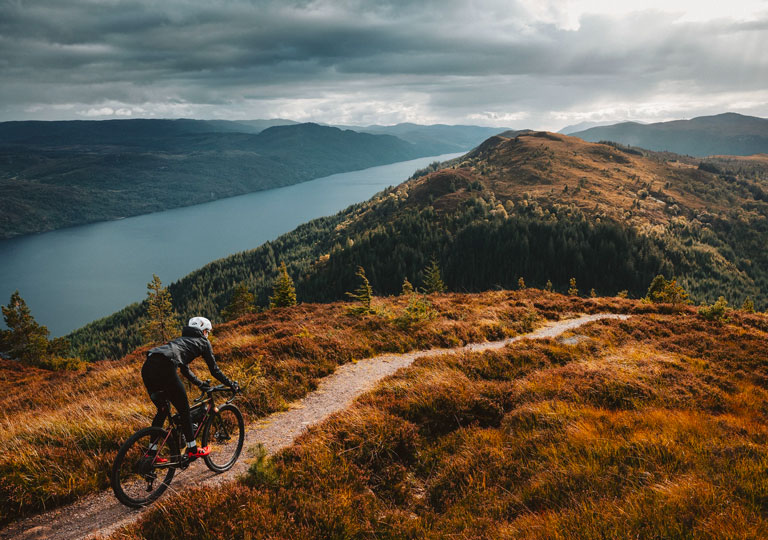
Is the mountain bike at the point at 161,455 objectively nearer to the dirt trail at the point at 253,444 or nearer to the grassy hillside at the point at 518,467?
the dirt trail at the point at 253,444

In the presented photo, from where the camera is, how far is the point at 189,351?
7.41 m

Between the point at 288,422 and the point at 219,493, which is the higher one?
the point at 219,493

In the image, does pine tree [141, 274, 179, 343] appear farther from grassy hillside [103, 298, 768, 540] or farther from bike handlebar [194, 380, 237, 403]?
grassy hillside [103, 298, 768, 540]

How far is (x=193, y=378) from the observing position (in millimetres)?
7246

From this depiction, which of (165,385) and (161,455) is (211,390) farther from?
(161,455)

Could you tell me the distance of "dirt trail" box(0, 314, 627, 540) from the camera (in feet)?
20.4

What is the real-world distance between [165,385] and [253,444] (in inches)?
114

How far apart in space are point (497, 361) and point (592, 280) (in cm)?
12818

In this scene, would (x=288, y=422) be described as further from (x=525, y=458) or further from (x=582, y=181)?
(x=582, y=181)

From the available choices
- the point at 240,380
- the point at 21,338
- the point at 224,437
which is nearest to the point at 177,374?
the point at 224,437

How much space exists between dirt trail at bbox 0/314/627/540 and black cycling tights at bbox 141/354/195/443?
1.29 meters

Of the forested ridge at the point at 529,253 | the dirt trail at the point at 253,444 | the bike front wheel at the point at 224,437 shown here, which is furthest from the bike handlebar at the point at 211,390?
the forested ridge at the point at 529,253

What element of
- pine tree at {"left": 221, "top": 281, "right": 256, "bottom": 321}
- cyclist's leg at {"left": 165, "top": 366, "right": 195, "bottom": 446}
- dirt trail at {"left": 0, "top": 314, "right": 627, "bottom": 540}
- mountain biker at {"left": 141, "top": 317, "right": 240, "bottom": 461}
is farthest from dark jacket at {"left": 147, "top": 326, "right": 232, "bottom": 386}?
pine tree at {"left": 221, "top": 281, "right": 256, "bottom": 321}

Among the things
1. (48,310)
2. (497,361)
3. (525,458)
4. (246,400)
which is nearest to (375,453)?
(525,458)
